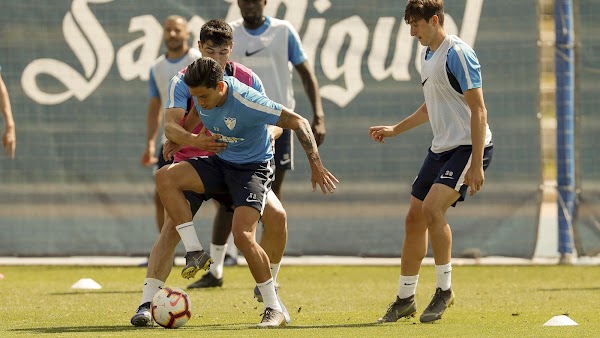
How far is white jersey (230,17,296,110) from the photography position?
10.9m

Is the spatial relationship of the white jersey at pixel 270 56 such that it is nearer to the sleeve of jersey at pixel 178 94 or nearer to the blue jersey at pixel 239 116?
the sleeve of jersey at pixel 178 94

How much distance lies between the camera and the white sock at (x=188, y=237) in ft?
25.7

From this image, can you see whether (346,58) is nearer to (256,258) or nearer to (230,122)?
(230,122)

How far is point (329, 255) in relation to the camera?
13727 millimetres

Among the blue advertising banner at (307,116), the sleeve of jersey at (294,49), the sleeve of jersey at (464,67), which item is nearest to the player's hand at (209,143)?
the sleeve of jersey at (464,67)

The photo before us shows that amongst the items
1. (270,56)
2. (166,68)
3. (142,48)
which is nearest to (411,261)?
(270,56)

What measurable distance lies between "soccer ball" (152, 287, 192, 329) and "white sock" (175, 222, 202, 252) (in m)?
0.32

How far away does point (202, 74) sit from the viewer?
7.67m

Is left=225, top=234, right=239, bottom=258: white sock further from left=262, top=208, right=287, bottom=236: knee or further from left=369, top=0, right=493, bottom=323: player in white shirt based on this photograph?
left=369, top=0, right=493, bottom=323: player in white shirt

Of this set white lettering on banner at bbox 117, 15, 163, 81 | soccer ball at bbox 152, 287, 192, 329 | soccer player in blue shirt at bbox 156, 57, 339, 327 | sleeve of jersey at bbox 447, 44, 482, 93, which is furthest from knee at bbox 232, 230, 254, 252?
white lettering on banner at bbox 117, 15, 163, 81

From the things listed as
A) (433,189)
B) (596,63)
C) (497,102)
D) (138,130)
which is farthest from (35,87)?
(433,189)

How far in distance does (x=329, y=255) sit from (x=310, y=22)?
2.45m

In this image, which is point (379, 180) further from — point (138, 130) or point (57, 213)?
point (57, 213)

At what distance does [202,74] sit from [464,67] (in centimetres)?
165
